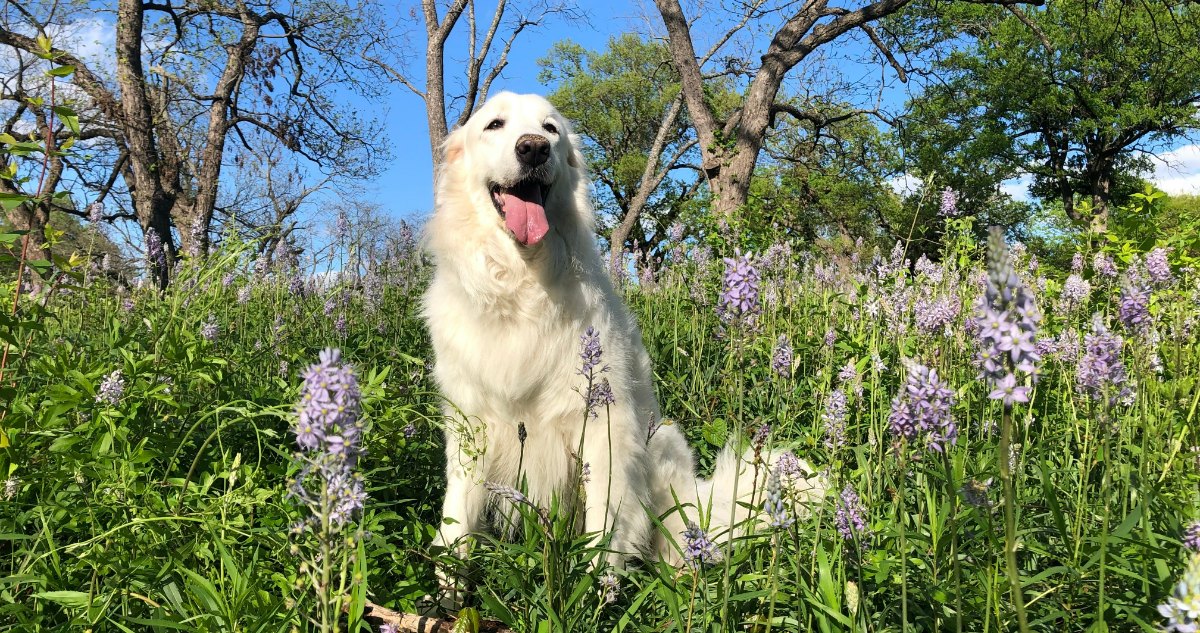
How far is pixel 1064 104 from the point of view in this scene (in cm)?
2859

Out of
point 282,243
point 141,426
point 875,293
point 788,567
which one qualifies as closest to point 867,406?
point 875,293

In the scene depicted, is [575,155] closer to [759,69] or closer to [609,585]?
[609,585]

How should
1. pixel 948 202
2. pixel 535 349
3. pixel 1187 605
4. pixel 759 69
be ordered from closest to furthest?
pixel 1187 605 → pixel 535 349 → pixel 948 202 → pixel 759 69

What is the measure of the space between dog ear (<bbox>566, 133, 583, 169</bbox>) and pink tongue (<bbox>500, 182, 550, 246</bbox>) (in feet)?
1.54

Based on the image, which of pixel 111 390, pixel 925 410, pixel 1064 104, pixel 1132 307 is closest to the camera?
pixel 925 410

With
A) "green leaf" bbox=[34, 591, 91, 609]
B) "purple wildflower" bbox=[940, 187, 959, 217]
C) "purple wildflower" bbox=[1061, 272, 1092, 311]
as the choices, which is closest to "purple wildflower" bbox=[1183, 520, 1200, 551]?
"purple wildflower" bbox=[1061, 272, 1092, 311]

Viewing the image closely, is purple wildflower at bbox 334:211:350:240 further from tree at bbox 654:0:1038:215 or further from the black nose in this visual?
tree at bbox 654:0:1038:215

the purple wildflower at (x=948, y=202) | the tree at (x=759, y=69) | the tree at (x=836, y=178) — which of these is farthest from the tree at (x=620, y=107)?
the purple wildflower at (x=948, y=202)

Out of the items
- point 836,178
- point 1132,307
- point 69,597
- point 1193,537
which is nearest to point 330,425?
point 69,597

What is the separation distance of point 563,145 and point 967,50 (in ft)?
111

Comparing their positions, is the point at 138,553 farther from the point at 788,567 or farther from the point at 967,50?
the point at 967,50

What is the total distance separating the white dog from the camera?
282cm

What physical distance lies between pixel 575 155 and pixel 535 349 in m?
1.25

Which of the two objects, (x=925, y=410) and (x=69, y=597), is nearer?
(x=925, y=410)
